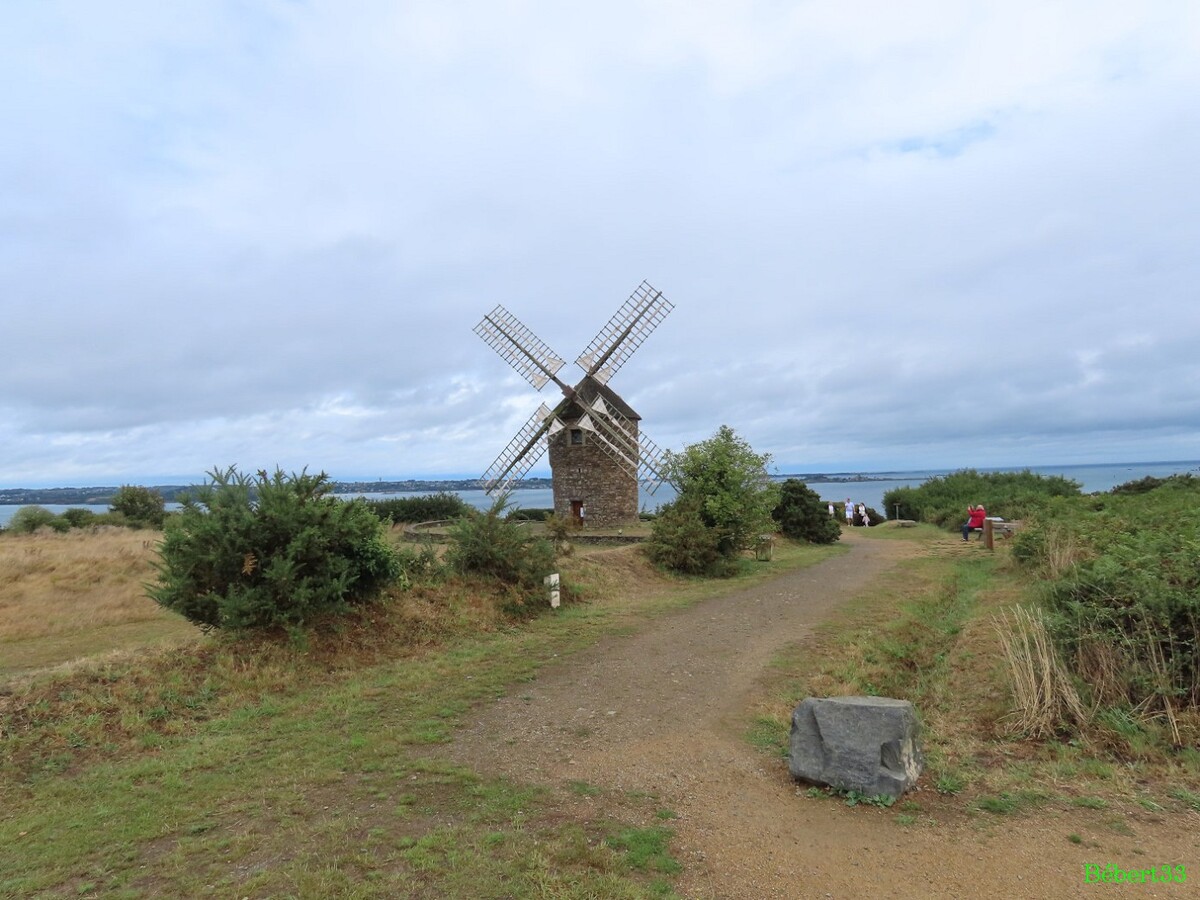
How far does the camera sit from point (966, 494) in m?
42.0

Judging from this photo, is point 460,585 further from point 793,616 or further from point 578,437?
point 578,437

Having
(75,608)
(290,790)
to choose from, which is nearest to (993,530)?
(290,790)

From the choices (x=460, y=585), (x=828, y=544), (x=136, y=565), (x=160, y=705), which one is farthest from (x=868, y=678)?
(x=828, y=544)

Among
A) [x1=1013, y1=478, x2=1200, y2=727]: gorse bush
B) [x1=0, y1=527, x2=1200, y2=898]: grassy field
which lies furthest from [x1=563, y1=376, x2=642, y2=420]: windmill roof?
[x1=1013, y1=478, x2=1200, y2=727]: gorse bush

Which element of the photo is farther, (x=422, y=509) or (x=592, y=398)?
(x=422, y=509)

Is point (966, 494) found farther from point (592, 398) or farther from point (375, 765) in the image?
point (375, 765)

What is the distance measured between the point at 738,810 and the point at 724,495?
1538cm

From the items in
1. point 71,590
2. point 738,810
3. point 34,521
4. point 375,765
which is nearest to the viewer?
point 738,810

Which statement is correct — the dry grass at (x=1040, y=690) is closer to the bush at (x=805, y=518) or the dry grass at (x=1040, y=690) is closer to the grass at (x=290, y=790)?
the grass at (x=290, y=790)

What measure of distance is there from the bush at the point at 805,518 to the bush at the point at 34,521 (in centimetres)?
3133

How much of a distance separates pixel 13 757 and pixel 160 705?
4.45 feet

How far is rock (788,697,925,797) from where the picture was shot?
5.15 m

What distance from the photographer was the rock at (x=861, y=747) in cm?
515

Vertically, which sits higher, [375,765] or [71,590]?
[71,590]
